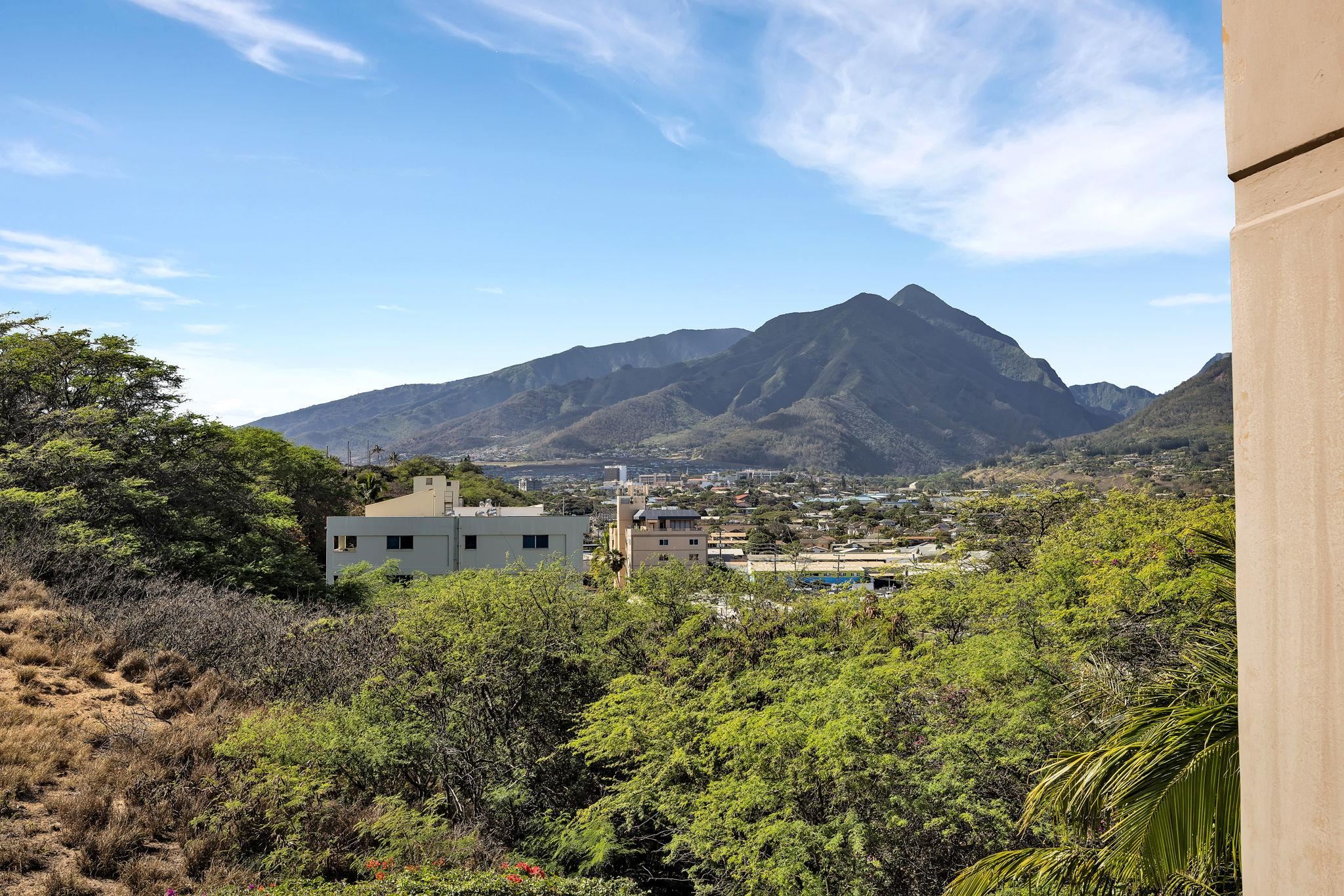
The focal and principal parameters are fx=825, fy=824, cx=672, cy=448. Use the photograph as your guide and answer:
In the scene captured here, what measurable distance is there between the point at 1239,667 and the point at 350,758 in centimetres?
1313

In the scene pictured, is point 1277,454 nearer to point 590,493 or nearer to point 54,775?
point 54,775

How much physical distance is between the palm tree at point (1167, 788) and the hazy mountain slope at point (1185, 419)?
70.2m

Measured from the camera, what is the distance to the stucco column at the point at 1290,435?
3.73 feet

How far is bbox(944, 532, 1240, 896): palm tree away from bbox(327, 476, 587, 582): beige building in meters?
32.6

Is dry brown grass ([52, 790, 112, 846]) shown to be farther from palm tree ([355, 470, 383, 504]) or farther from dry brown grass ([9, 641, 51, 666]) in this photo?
palm tree ([355, 470, 383, 504])

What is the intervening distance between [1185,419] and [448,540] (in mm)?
85445

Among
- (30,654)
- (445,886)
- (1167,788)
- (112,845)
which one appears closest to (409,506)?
(30,654)

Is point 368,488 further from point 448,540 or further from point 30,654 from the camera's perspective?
point 30,654

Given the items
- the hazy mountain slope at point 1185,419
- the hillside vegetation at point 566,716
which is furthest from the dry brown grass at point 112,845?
the hazy mountain slope at point 1185,419

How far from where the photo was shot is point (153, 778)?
9.48 m

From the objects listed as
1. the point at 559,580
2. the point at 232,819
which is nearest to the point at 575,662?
the point at 559,580

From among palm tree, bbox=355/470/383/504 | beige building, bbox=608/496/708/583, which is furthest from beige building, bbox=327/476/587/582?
palm tree, bbox=355/470/383/504

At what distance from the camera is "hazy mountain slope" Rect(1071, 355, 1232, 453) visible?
78.8 metres

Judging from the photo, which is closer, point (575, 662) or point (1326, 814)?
point (1326, 814)
